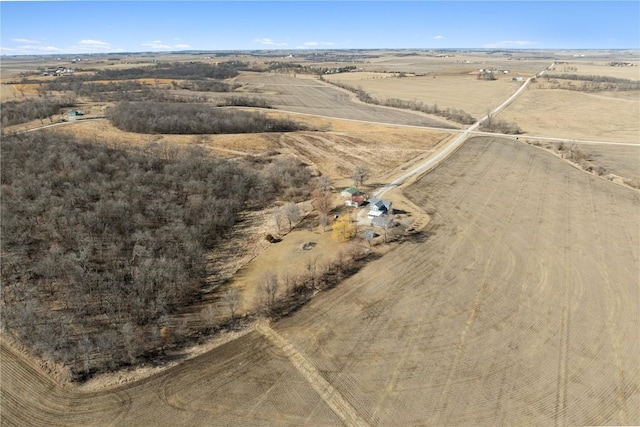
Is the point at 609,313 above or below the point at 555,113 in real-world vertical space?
below

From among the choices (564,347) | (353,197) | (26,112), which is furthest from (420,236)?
(26,112)

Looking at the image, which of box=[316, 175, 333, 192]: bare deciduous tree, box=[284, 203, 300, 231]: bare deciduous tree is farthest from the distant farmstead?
box=[284, 203, 300, 231]: bare deciduous tree

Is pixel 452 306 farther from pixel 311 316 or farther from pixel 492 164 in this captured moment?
pixel 492 164

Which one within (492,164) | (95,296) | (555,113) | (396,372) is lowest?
(396,372)

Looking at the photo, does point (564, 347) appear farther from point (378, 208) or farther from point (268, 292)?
point (268, 292)

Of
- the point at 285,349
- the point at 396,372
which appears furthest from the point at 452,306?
the point at 285,349

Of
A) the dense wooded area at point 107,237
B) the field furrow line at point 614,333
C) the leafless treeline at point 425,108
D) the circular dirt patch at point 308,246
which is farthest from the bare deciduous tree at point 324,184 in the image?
the leafless treeline at point 425,108

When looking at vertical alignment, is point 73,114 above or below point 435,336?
above
